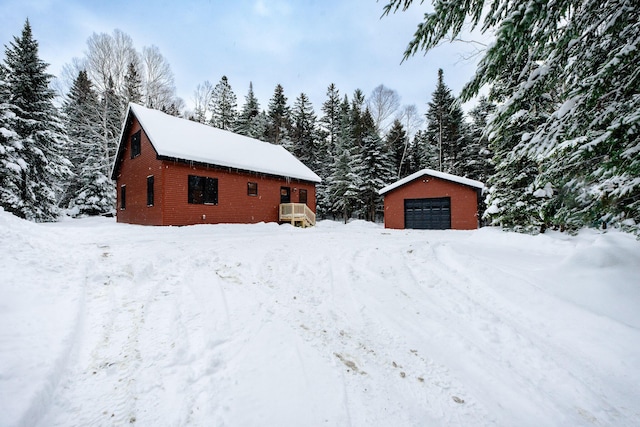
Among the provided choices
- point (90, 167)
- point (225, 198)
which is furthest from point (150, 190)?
point (90, 167)

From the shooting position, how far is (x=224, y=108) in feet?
105

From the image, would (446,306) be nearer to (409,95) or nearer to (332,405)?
(332,405)

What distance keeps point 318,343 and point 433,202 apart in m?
16.5

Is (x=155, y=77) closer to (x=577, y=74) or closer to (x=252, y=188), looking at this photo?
(x=252, y=188)

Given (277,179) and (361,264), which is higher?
(277,179)

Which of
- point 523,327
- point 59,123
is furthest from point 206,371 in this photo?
point 59,123

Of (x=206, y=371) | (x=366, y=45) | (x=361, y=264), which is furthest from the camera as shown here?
(x=366, y=45)

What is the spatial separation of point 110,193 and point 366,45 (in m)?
21.6

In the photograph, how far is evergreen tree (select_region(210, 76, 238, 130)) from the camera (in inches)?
1231

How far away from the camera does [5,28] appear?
1462 centimetres

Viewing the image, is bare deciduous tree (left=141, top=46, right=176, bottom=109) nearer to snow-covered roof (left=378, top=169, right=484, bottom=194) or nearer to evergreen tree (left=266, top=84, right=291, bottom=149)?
evergreen tree (left=266, top=84, right=291, bottom=149)

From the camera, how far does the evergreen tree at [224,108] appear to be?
1231 inches

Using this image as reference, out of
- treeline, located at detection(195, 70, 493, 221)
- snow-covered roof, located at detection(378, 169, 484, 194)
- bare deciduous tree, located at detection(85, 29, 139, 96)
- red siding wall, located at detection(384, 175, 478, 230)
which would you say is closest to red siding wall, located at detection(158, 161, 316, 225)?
red siding wall, located at detection(384, 175, 478, 230)

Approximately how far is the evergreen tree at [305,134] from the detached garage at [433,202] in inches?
604
